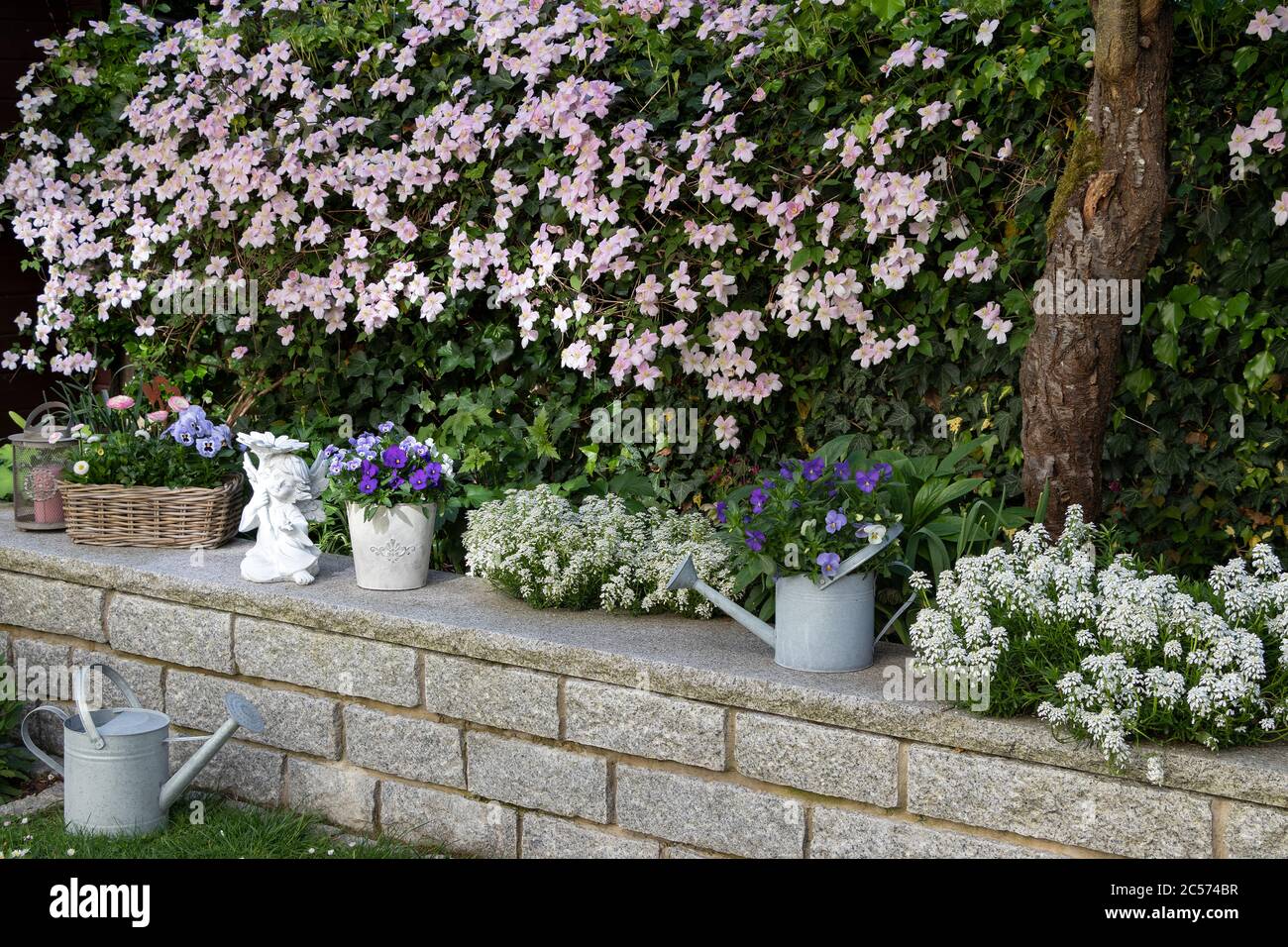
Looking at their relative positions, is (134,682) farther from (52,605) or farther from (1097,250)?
(1097,250)

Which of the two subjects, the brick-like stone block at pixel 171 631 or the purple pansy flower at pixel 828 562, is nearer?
the purple pansy flower at pixel 828 562

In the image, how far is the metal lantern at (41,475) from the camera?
4.55 meters

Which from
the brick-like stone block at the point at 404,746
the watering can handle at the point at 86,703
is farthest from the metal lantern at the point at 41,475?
the brick-like stone block at the point at 404,746

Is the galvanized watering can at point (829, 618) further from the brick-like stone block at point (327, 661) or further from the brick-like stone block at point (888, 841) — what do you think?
the brick-like stone block at point (327, 661)

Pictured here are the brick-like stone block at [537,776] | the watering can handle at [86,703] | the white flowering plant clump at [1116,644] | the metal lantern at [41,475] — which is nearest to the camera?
the white flowering plant clump at [1116,644]

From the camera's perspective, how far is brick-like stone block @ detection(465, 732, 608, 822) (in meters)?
3.33

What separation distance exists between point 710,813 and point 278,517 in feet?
5.13

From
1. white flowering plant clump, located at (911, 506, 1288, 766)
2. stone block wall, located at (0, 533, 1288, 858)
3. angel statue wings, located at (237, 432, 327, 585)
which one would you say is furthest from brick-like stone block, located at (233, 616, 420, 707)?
white flowering plant clump, located at (911, 506, 1288, 766)

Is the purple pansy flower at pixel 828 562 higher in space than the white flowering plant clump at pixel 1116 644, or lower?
higher

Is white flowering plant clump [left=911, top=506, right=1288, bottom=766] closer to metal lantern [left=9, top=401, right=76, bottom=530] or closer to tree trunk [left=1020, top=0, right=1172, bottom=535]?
tree trunk [left=1020, top=0, right=1172, bottom=535]

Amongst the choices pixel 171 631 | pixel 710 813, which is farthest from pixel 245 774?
pixel 710 813

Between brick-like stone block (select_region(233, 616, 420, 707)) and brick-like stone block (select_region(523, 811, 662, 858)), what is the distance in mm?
462

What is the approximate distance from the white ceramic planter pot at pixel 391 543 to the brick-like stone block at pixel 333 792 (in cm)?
52

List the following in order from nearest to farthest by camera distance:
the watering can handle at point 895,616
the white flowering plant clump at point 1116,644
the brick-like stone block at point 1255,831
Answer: the brick-like stone block at point 1255,831 < the white flowering plant clump at point 1116,644 < the watering can handle at point 895,616
